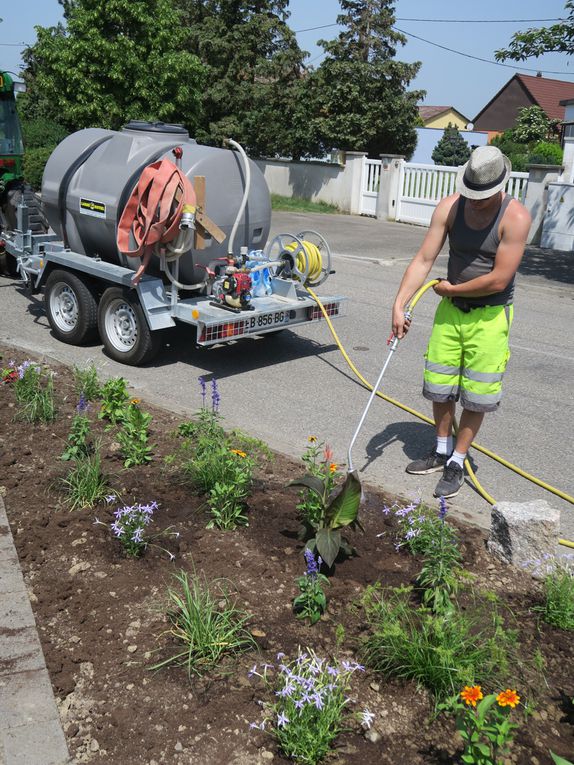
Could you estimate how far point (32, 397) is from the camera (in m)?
5.70

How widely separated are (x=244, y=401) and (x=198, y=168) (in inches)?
85.1

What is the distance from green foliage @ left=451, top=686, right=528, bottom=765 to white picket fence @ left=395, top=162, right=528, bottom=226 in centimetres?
1832

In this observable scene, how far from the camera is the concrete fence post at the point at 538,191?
17.1 m

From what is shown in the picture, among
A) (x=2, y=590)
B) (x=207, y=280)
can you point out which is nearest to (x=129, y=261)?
(x=207, y=280)

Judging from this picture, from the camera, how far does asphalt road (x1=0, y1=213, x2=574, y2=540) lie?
5508mm

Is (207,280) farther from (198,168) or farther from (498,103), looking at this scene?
(498,103)

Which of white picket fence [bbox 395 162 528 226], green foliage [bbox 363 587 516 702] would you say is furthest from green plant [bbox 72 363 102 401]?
white picket fence [bbox 395 162 528 226]

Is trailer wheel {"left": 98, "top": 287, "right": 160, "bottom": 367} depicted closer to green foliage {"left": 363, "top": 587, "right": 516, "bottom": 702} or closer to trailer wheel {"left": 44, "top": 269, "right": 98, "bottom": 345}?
trailer wheel {"left": 44, "top": 269, "right": 98, "bottom": 345}

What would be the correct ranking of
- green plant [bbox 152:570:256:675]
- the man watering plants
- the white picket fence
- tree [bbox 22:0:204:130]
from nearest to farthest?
green plant [bbox 152:570:256:675]
the man watering plants
the white picket fence
tree [bbox 22:0:204:130]

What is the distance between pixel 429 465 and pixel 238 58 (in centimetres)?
2864

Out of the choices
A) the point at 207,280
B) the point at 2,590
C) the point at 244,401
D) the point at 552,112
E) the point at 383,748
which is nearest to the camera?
the point at 383,748

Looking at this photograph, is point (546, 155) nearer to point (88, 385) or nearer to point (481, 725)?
point (88, 385)

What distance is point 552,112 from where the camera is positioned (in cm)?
6019

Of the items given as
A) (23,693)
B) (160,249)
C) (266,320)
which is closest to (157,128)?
(160,249)
